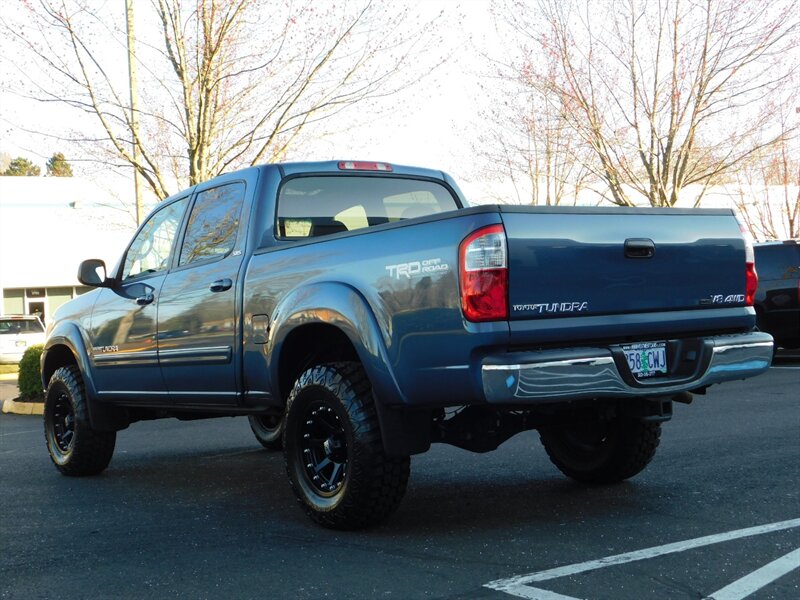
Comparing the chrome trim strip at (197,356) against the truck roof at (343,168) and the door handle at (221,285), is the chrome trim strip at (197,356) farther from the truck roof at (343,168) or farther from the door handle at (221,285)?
the truck roof at (343,168)

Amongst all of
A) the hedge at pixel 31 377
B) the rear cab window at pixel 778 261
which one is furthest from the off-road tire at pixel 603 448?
the rear cab window at pixel 778 261

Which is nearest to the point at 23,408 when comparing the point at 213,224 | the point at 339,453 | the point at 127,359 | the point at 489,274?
the point at 127,359

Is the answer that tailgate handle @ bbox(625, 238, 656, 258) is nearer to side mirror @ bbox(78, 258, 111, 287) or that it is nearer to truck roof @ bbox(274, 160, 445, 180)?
truck roof @ bbox(274, 160, 445, 180)

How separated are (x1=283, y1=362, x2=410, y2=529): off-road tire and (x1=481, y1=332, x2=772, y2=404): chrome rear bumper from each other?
0.84 metres

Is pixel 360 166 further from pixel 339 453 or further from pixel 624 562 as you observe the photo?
pixel 624 562

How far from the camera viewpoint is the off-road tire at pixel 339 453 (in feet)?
16.8

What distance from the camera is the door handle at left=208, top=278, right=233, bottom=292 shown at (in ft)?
20.0

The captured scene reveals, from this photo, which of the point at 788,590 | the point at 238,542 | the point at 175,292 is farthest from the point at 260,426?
the point at 788,590

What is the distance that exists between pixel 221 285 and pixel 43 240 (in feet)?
113

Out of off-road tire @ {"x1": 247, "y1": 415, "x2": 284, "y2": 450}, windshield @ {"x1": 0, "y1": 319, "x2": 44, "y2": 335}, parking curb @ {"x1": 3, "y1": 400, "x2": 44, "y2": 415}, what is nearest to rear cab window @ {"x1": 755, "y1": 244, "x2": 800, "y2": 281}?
off-road tire @ {"x1": 247, "y1": 415, "x2": 284, "y2": 450}

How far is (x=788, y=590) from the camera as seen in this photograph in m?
4.01

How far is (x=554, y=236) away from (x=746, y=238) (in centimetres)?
136

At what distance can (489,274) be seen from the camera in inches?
179

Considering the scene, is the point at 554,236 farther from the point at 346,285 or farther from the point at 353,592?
the point at 353,592
